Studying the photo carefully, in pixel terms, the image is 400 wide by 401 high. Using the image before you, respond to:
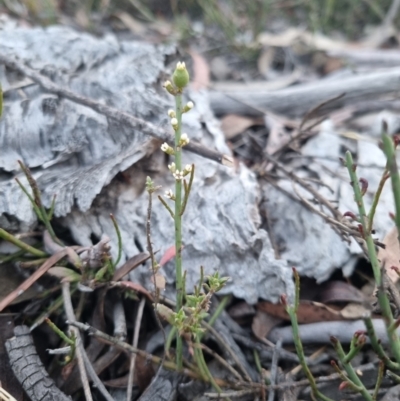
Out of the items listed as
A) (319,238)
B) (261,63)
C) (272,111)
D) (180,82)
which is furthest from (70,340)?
(261,63)

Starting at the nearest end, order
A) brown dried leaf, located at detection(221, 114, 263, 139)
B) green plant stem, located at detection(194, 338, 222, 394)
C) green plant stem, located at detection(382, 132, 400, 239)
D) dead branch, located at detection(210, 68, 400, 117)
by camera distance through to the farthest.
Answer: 1. green plant stem, located at detection(382, 132, 400, 239)
2. green plant stem, located at detection(194, 338, 222, 394)
3. brown dried leaf, located at detection(221, 114, 263, 139)
4. dead branch, located at detection(210, 68, 400, 117)

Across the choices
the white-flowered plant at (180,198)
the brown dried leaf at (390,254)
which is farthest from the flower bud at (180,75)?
the brown dried leaf at (390,254)

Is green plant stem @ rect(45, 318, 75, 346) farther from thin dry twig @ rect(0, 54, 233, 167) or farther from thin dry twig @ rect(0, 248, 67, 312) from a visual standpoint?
thin dry twig @ rect(0, 54, 233, 167)

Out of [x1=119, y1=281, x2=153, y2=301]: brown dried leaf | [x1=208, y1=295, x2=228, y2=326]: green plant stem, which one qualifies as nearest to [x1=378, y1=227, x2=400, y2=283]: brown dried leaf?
[x1=208, y1=295, x2=228, y2=326]: green plant stem

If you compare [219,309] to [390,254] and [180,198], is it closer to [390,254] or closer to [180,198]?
[180,198]

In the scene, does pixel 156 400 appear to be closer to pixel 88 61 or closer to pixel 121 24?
pixel 88 61
